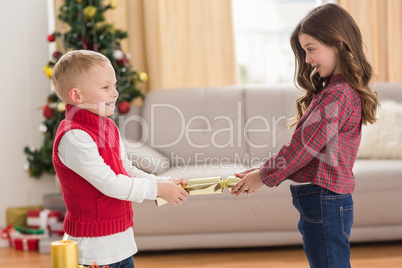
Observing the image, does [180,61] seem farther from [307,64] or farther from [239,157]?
[307,64]

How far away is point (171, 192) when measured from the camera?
1456mm

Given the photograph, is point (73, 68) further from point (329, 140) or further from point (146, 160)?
point (146, 160)

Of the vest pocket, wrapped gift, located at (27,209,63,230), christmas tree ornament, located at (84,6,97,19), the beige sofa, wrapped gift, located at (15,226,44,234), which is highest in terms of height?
christmas tree ornament, located at (84,6,97,19)

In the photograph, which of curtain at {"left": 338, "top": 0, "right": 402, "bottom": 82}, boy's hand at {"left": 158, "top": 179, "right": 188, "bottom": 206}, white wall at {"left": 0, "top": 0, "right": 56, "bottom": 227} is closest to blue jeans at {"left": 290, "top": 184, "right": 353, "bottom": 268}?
boy's hand at {"left": 158, "top": 179, "right": 188, "bottom": 206}

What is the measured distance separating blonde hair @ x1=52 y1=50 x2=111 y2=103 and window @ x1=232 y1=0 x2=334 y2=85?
8.18 ft

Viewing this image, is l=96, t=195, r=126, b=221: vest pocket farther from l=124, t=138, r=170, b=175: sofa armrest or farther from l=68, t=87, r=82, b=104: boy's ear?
l=124, t=138, r=170, b=175: sofa armrest

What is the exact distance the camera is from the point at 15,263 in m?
2.68

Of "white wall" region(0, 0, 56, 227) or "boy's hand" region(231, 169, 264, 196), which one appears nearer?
"boy's hand" region(231, 169, 264, 196)

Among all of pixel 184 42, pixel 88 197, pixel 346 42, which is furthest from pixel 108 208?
pixel 184 42

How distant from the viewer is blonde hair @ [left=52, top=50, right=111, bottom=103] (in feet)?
4.55

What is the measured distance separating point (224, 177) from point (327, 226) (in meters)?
1.14

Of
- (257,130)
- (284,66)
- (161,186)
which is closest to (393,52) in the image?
(284,66)

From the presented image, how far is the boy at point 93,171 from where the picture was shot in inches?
52.1

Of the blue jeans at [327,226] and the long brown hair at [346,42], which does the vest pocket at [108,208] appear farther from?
the long brown hair at [346,42]
